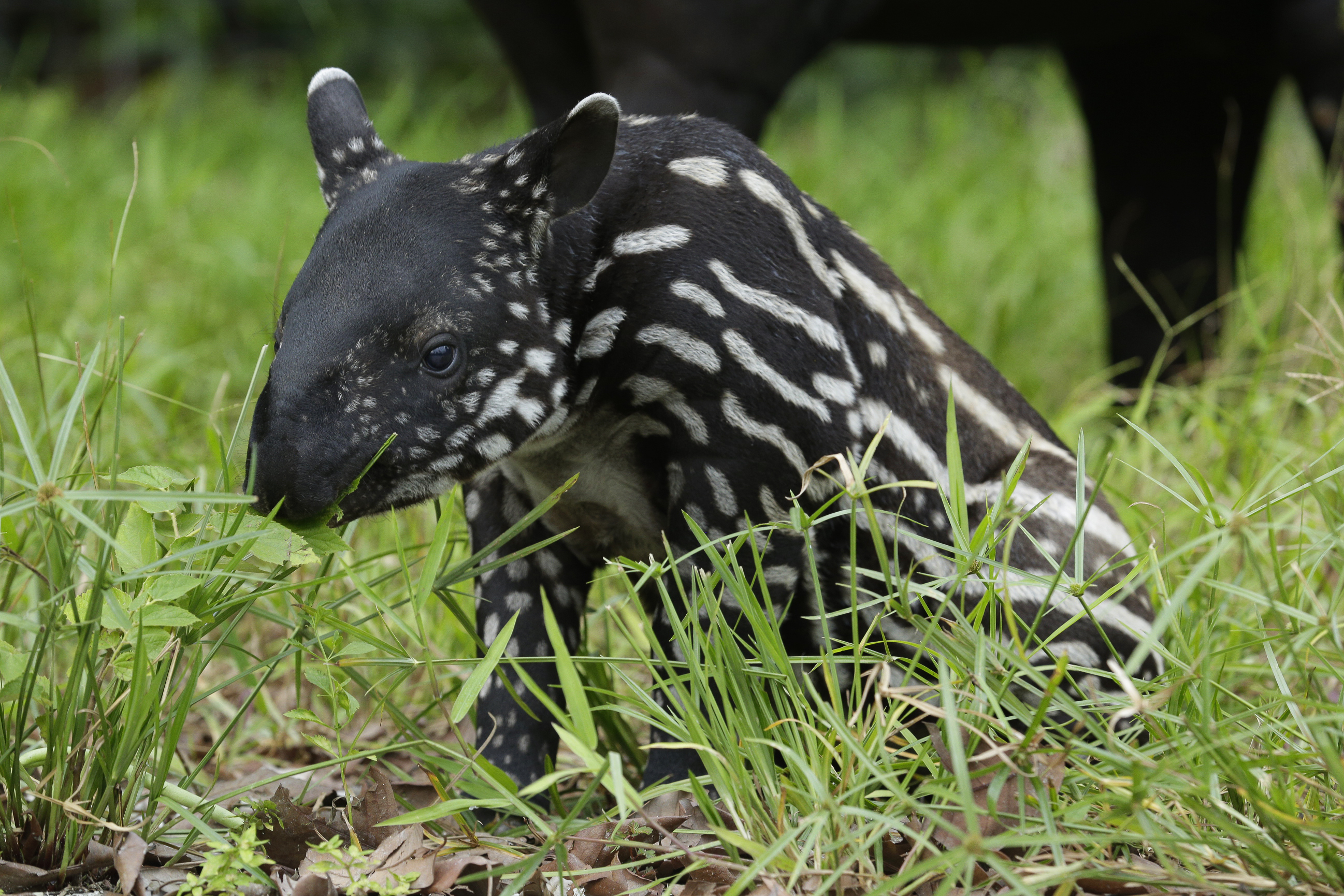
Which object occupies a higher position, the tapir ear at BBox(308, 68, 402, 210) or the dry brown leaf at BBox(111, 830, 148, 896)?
the tapir ear at BBox(308, 68, 402, 210)

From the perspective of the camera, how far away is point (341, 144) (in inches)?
107

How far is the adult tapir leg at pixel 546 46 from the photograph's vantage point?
4.68m

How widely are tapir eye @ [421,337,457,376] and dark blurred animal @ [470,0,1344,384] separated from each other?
5.85 feet

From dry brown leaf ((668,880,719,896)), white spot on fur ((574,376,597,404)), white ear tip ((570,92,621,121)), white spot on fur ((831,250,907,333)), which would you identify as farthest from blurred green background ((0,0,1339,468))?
dry brown leaf ((668,880,719,896))

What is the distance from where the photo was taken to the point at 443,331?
243 cm

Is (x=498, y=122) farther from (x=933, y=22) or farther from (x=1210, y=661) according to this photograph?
(x=1210, y=661)

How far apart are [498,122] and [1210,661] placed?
9077mm

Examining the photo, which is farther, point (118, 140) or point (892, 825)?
point (118, 140)

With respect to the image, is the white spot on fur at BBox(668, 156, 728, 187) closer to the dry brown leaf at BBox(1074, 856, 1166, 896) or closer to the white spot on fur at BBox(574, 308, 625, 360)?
the white spot on fur at BBox(574, 308, 625, 360)

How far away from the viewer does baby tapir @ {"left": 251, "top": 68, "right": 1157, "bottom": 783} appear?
238cm

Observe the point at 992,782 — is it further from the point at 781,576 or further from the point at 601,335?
the point at 601,335

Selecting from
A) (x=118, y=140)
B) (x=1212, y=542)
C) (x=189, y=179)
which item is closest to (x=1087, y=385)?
(x=1212, y=542)

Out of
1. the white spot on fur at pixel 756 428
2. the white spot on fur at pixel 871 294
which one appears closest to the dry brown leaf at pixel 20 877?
the white spot on fur at pixel 756 428

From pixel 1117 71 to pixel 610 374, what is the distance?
12.4ft
